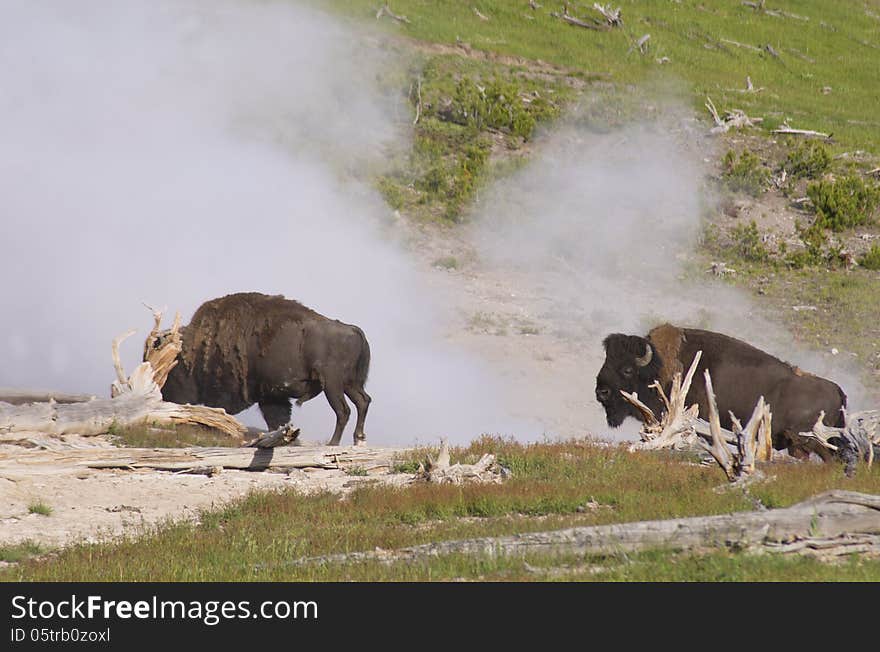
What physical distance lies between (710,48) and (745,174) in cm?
1631

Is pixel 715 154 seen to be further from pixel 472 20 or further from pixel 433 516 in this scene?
pixel 433 516

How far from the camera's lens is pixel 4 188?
32.7 m

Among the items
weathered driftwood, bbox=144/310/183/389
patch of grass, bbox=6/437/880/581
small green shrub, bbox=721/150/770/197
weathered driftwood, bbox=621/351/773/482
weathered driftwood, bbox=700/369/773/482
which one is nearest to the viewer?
patch of grass, bbox=6/437/880/581

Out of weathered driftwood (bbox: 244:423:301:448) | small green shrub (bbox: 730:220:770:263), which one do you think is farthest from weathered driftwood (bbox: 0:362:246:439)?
small green shrub (bbox: 730:220:770:263)

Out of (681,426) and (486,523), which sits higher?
(681,426)

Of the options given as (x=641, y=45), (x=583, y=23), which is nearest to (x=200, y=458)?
(x=641, y=45)

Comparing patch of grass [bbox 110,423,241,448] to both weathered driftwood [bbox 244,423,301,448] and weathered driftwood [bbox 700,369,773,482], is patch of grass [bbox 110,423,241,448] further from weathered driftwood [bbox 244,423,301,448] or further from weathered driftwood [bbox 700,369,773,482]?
weathered driftwood [bbox 700,369,773,482]

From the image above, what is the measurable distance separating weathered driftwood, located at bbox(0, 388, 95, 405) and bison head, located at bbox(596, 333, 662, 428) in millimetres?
7158

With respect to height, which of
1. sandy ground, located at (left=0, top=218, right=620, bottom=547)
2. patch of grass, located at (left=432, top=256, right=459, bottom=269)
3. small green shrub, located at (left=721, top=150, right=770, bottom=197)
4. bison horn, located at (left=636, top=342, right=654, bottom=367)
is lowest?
sandy ground, located at (left=0, top=218, right=620, bottom=547)

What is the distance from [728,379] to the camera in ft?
48.3

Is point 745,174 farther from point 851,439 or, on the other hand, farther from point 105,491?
point 105,491

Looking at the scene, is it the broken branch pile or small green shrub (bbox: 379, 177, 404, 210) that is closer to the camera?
the broken branch pile

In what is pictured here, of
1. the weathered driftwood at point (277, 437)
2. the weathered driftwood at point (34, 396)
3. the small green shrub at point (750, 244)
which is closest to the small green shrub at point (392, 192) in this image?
the small green shrub at point (750, 244)

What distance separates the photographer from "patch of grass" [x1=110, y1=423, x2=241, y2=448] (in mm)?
14414
